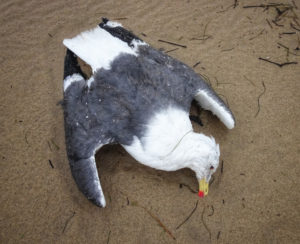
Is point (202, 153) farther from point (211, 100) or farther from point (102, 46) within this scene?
point (102, 46)

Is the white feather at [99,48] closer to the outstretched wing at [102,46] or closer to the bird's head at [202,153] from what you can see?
the outstretched wing at [102,46]

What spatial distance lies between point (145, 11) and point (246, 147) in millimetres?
2715

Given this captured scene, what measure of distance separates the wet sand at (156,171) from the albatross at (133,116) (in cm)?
38

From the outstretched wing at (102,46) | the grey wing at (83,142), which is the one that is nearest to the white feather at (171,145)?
the grey wing at (83,142)

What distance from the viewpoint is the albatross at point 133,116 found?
2412 millimetres

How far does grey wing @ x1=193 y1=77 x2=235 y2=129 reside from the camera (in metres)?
2.73

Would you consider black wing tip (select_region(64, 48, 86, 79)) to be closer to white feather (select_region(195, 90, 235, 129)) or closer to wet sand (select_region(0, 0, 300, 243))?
wet sand (select_region(0, 0, 300, 243))

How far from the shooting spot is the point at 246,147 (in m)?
3.02

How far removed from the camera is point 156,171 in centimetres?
285

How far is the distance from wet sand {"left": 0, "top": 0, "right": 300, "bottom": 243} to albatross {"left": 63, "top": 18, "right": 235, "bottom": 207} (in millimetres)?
384

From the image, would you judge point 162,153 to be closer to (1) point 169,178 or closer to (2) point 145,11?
(1) point 169,178

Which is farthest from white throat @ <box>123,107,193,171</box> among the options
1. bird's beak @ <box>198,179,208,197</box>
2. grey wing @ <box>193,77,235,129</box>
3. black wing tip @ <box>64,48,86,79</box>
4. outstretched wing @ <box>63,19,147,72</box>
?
black wing tip @ <box>64,48,86,79</box>

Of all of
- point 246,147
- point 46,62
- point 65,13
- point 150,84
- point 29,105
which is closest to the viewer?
point 150,84

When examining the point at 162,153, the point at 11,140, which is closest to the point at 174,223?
the point at 162,153
